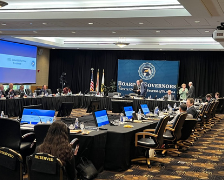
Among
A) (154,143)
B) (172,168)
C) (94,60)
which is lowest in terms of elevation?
(172,168)

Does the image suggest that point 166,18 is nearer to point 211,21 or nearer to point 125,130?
point 211,21

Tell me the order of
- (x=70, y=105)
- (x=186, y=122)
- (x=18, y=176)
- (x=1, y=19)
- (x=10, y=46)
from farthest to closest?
(x=10, y=46) → (x=1, y=19) → (x=70, y=105) → (x=186, y=122) → (x=18, y=176)

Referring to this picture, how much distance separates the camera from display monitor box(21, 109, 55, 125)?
6594mm

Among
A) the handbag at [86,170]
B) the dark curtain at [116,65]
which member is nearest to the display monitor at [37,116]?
the handbag at [86,170]

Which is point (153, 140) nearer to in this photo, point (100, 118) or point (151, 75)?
point (100, 118)

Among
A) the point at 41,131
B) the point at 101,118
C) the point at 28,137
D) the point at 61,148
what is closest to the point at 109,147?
the point at 101,118

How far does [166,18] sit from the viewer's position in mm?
9469

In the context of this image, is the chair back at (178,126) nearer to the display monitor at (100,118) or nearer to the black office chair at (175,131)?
the black office chair at (175,131)

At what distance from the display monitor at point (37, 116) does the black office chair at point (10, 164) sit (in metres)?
3.11

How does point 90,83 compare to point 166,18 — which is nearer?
point 166,18

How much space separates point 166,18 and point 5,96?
21.5 feet

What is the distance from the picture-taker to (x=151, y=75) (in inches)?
776

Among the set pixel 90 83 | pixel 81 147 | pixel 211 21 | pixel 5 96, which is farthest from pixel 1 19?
pixel 90 83

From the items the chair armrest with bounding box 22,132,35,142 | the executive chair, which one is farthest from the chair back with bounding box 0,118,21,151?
the executive chair
